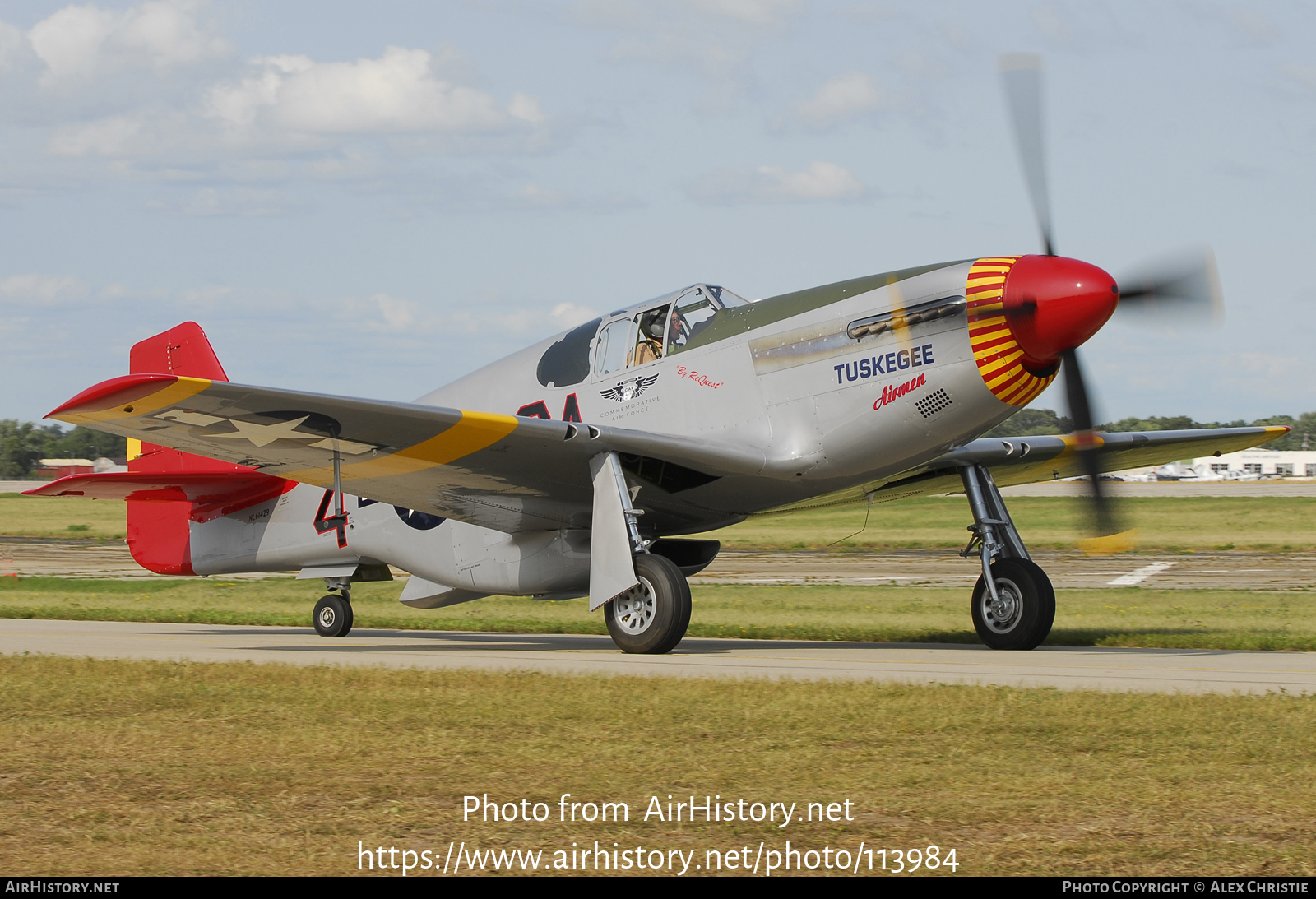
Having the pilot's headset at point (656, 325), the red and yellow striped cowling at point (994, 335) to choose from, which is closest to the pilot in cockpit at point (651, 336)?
the pilot's headset at point (656, 325)

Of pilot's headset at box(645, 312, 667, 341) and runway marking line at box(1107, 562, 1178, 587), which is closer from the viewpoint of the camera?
pilot's headset at box(645, 312, 667, 341)

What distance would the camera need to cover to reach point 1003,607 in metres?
12.6

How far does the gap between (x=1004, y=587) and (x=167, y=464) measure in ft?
33.8

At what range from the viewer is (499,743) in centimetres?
659

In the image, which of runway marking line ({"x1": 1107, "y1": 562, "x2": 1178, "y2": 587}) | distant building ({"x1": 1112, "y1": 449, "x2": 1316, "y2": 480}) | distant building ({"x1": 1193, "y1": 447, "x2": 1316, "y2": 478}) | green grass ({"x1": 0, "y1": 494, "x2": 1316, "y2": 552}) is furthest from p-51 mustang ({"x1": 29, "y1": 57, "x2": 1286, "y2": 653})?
distant building ({"x1": 1193, "y1": 447, "x2": 1316, "y2": 478})

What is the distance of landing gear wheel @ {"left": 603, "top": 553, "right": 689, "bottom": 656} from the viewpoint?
11.3 metres

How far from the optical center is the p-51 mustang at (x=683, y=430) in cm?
1069

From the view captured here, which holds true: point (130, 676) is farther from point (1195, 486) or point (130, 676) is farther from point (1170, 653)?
point (1195, 486)

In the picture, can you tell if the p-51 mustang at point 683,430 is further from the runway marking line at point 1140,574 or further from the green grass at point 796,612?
the runway marking line at point 1140,574

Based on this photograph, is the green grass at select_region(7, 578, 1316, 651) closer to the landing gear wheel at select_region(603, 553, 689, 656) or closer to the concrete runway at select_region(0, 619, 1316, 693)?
the concrete runway at select_region(0, 619, 1316, 693)

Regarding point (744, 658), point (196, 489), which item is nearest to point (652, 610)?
point (744, 658)

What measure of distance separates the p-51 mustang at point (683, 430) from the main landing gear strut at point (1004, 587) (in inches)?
1.0

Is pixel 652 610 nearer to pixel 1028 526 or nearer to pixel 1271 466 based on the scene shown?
pixel 1028 526

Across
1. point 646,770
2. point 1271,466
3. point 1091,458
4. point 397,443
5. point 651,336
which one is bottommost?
point 646,770
